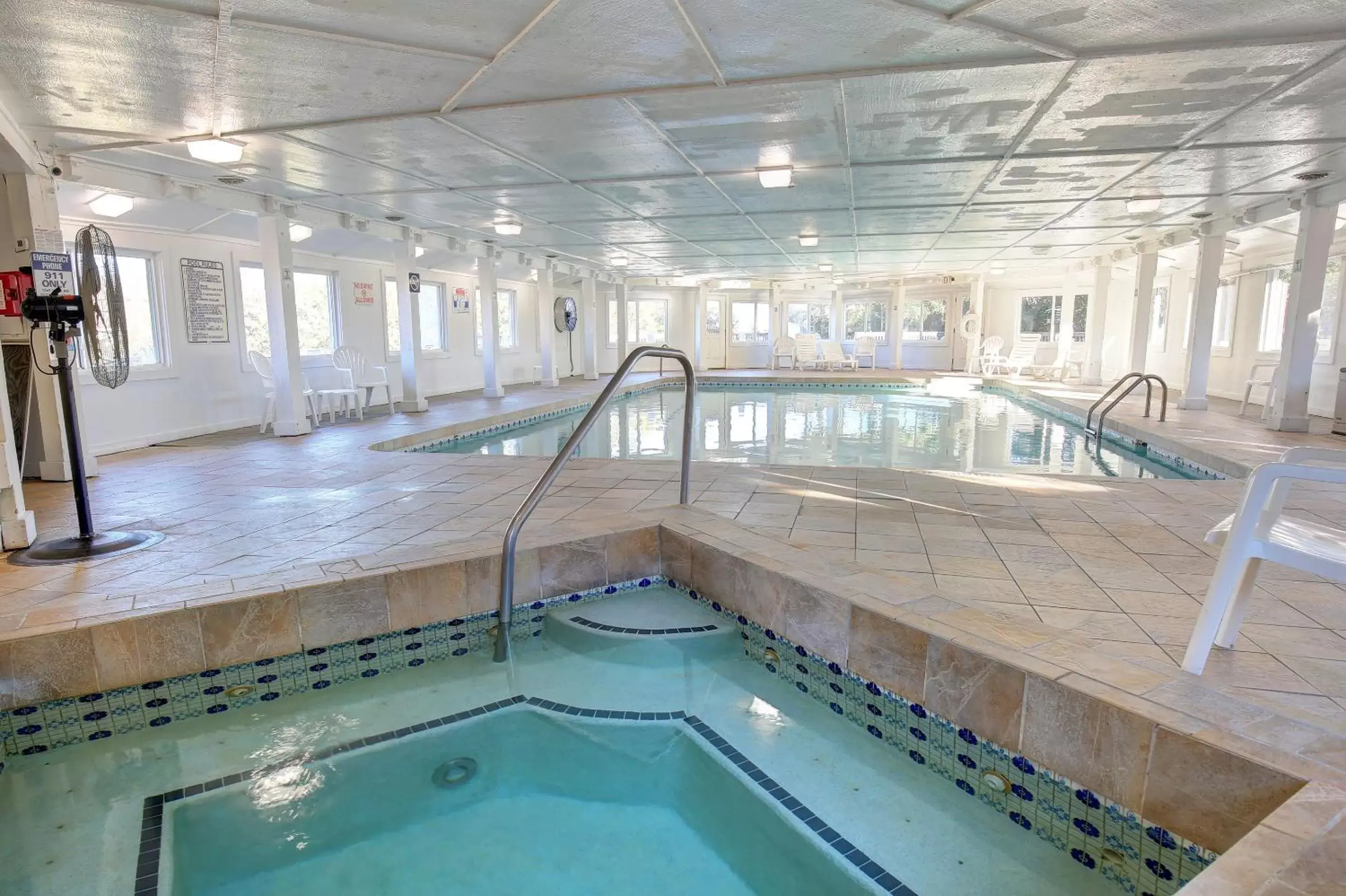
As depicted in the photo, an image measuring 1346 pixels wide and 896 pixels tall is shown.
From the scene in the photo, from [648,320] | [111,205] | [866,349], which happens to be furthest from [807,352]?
[111,205]

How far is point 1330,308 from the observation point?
8.46 meters

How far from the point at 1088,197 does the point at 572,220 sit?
5.44m

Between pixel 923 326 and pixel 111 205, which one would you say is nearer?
pixel 111 205

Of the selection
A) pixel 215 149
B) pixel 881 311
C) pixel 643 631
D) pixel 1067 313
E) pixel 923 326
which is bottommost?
pixel 643 631

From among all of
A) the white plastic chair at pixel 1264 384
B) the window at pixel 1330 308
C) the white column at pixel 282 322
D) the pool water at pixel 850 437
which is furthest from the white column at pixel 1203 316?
the white column at pixel 282 322

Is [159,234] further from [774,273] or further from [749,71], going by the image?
[774,273]

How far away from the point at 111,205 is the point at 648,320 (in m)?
12.7

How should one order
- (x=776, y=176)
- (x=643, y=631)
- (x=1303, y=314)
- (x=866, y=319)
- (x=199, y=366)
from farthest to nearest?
(x=866, y=319) < (x=199, y=366) < (x=1303, y=314) < (x=776, y=176) < (x=643, y=631)

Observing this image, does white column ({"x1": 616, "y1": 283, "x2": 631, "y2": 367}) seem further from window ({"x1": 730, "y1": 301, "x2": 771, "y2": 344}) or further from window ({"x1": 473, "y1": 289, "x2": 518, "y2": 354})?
window ({"x1": 730, "y1": 301, "x2": 771, "y2": 344})

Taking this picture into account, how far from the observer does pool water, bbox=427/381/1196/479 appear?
245 inches

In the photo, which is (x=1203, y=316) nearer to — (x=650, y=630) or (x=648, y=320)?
(x=650, y=630)

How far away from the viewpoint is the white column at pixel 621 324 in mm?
15703

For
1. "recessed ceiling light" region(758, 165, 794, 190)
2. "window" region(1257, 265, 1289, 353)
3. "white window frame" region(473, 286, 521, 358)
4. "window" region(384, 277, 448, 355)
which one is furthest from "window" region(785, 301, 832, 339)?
"recessed ceiling light" region(758, 165, 794, 190)

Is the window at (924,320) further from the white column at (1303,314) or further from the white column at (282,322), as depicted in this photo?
the white column at (282,322)
